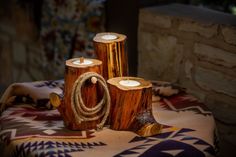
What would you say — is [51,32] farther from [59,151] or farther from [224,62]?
[59,151]

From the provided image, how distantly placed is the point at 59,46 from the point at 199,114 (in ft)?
4.80

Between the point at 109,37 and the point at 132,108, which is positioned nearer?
the point at 132,108

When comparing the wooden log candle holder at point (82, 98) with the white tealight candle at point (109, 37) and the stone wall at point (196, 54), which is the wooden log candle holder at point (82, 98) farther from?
the stone wall at point (196, 54)

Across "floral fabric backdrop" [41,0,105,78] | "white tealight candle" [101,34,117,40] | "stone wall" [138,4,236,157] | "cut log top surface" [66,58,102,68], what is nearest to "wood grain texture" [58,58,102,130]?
"cut log top surface" [66,58,102,68]

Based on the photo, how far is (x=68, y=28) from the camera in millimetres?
2518

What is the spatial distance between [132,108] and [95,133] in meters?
0.13

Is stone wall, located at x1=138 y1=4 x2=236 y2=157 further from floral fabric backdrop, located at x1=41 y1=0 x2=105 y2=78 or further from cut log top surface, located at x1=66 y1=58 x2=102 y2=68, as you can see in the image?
A: cut log top surface, located at x1=66 y1=58 x2=102 y2=68

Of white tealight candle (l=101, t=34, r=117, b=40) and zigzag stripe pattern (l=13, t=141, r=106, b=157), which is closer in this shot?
zigzag stripe pattern (l=13, t=141, r=106, b=157)

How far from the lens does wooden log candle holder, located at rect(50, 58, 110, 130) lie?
1.17 metres

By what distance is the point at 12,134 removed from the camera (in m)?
1.17

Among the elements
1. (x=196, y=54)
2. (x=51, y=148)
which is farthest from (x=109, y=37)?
(x=196, y=54)

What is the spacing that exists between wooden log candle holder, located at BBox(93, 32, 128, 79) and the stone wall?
1.65 feet

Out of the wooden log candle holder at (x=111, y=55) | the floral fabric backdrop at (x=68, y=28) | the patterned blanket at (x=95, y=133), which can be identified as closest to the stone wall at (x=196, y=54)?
the patterned blanket at (x=95, y=133)

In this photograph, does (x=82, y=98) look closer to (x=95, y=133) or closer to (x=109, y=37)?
(x=95, y=133)
